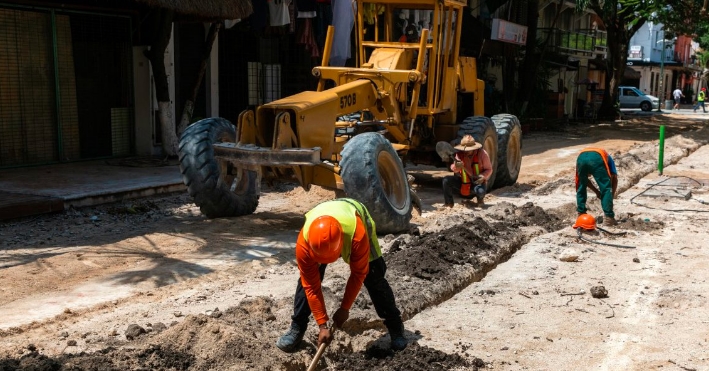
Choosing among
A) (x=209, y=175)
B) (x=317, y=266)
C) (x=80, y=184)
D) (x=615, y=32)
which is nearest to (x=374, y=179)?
(x=209, y=175)

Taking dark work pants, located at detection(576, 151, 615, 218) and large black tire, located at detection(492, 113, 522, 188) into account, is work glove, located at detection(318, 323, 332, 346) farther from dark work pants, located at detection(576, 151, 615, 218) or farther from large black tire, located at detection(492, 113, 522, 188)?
large black tire, located at detection(492, 113, 522, 188)

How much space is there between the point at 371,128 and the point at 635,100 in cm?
4341

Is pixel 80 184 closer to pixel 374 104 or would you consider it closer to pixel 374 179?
pixel 374 104

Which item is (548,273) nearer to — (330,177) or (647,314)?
(647,314)

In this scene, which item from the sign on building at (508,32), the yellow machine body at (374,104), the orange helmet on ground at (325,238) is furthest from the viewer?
the sign on building at (508,32)

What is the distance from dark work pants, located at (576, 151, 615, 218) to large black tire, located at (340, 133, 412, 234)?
7.23ft

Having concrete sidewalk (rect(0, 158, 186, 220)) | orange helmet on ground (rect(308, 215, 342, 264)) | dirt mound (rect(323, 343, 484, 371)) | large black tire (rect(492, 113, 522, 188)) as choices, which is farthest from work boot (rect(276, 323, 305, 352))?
large black tire (rect(492, 113, 522, 188))

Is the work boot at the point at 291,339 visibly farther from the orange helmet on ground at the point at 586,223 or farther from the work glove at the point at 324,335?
the orange helmet on ground at the point at 586,223

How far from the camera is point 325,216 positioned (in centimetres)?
494

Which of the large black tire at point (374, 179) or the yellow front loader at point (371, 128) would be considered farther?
the yellow front loader at point (371, 128)

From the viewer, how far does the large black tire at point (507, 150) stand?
43.5 ft

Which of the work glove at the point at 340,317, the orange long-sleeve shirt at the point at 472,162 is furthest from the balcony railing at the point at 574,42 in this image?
the work glove at the point at 340,317

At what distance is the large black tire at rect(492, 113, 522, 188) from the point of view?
43.5 ft

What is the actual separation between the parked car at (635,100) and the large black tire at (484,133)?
4029 centimetres
